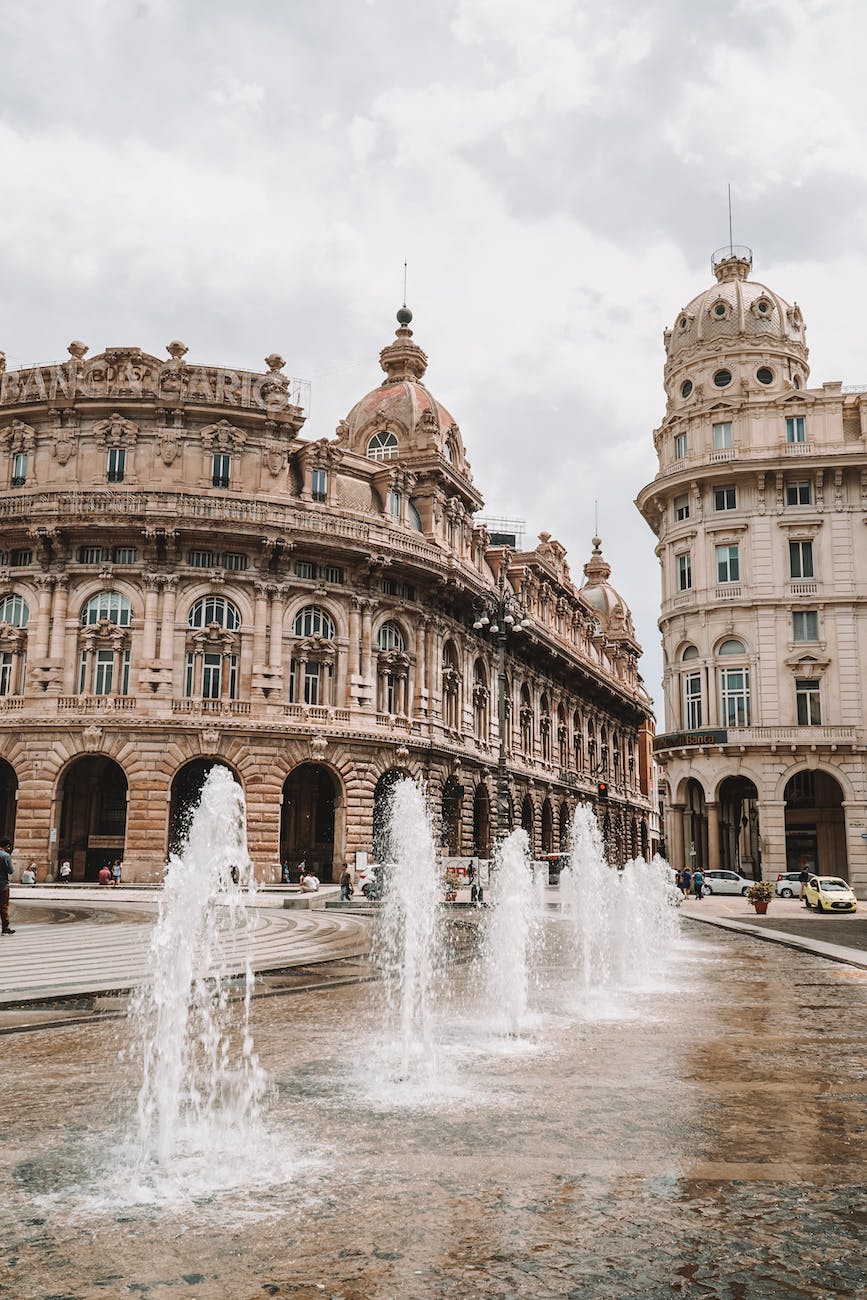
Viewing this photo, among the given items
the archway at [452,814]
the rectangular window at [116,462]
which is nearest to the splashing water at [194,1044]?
the rectangular window at [116,462]

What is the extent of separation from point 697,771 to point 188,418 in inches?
985

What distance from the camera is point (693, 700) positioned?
46.6 metres

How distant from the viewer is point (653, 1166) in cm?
575

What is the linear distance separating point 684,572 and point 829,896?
1908cm

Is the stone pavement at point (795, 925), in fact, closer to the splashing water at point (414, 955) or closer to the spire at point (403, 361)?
the splashing water at point (414, 955)

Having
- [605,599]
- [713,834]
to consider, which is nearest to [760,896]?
[713,834]

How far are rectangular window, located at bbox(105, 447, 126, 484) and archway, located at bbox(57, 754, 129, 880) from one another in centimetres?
1058

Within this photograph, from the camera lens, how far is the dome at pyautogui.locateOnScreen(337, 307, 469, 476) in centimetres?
5075

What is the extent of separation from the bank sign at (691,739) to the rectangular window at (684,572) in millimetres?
6711

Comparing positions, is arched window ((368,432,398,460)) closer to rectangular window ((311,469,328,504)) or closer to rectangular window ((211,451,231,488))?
rectangular window ((311,469,328,504))

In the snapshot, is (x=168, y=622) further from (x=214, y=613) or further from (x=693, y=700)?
(x=693, y=700)

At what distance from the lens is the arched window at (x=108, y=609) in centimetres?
3922

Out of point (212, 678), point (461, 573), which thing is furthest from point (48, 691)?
point (461, 573)

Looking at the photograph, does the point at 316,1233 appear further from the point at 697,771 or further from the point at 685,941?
the point at 697,771
